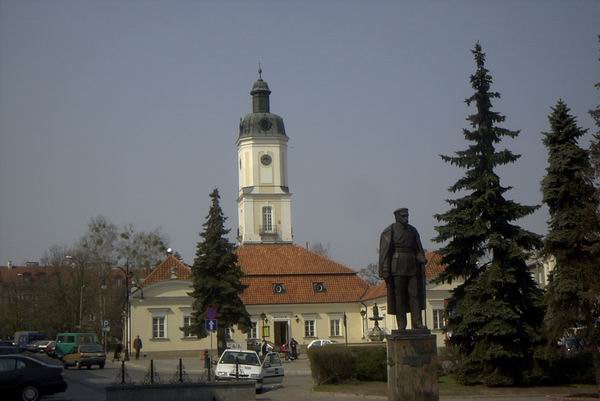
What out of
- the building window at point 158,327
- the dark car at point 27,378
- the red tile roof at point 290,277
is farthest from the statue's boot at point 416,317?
the building window at point 158,327

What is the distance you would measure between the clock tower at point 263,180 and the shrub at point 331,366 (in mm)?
59367

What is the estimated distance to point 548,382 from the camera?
30.3 metres

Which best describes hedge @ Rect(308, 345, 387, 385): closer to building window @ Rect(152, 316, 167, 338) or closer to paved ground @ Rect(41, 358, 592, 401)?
paved ground @ Rect(41, 358, 592, 401)

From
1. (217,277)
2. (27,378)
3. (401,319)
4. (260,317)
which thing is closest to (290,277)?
(260,317)

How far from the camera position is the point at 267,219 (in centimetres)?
9225

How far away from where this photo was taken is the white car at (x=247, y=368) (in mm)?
30359

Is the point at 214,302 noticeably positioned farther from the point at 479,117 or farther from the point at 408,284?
the point at 408,284

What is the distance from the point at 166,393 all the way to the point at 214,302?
29085mm

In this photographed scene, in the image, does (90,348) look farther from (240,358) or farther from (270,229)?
(270,229)

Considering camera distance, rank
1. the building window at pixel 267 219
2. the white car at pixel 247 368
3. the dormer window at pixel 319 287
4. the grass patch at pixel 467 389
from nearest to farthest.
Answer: the grass patch at pixel 467 389, the white car at pixel 247 368, the dormer window at pixel 319 287, the building window at pixel 267 219

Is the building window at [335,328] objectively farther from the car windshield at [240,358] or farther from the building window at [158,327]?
the car windshield at [240,358]

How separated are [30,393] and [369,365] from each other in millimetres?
11690

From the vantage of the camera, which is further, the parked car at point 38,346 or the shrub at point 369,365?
the parked car at point 38,346

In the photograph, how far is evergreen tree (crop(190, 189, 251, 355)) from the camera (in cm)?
5300
